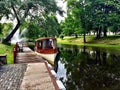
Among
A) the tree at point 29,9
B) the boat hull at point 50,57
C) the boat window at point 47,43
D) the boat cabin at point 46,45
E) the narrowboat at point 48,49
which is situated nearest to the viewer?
the boat hull at point 50,57

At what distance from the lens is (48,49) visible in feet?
80.5

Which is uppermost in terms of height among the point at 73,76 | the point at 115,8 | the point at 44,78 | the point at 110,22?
the point at 115,8

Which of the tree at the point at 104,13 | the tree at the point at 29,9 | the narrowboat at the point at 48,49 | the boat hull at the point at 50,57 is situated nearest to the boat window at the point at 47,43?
the narrowboat at the point at 48,49

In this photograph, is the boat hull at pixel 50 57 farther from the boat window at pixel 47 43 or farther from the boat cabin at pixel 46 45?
the boat window at pixel 47 43

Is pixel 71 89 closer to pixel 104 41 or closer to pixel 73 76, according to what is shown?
pixel 73 76

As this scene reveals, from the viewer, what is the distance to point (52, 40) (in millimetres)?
25422

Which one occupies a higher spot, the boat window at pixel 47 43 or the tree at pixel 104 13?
the tree at pixel 104 13

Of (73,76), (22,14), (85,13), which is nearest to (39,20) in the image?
(22,14)

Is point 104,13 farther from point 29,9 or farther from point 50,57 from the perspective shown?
point 50,57

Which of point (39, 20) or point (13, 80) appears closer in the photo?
point (13, 80)

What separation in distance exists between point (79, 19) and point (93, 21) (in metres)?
4.41

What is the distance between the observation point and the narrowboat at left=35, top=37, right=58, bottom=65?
23.5m

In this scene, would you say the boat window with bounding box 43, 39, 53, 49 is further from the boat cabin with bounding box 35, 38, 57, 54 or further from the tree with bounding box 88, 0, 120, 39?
the tree with bounding box 88, 0, 120, 39

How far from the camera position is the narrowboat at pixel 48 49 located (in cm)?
2348
